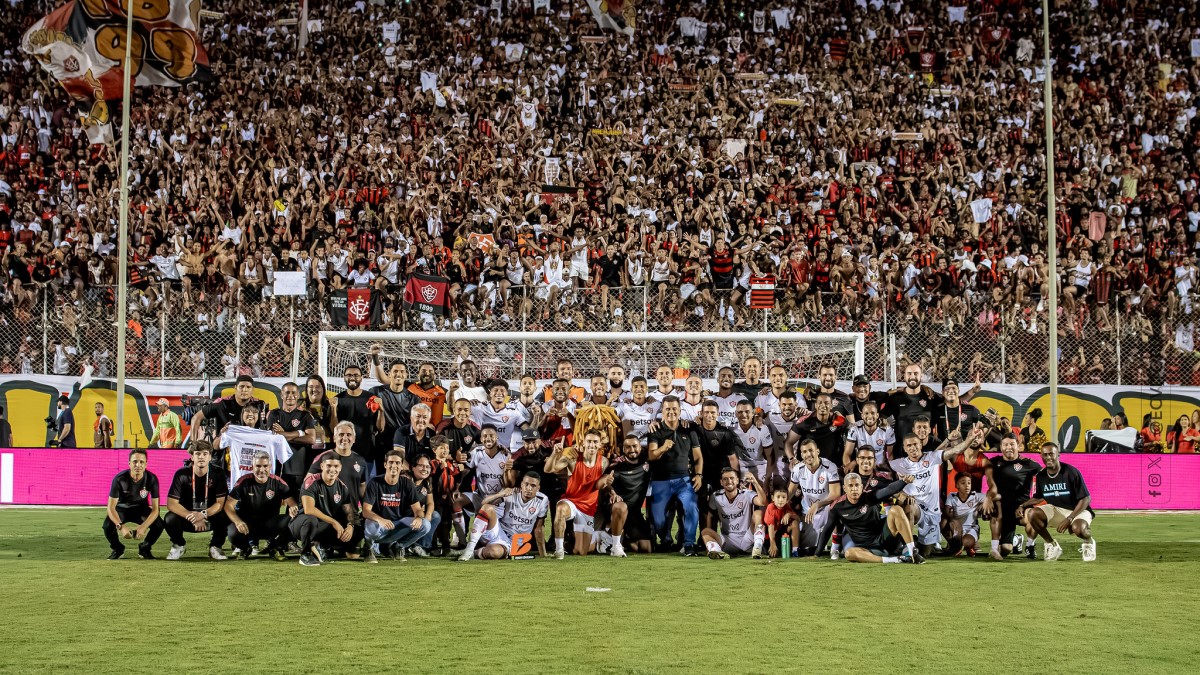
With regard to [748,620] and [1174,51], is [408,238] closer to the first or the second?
[748,620]

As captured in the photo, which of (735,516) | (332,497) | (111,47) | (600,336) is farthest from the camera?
(111,47)

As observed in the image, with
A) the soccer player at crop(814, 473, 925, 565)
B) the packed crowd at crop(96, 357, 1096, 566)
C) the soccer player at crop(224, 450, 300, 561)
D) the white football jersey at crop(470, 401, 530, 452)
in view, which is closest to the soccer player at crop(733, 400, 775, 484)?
the packed crowd at crop(96, 357, 1096, 566)

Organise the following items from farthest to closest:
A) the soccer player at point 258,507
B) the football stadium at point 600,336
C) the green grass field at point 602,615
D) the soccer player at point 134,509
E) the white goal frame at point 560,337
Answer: the white goal frame at point 560,337, the soccer player at point 134,509, the soccer player at point 258,507, the football stadium at point 600,336, the green grass field at point 602,615

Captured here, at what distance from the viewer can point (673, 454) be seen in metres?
14.1

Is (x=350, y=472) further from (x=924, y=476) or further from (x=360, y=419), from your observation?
(x=924, y=476)

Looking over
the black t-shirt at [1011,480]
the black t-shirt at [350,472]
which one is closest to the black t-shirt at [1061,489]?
the black t-shirt at [1011,480]

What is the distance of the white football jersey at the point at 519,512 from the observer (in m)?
13.8

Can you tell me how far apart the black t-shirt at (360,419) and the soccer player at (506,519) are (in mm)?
1473

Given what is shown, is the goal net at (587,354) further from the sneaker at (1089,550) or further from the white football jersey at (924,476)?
the sneaker at (1089,550)

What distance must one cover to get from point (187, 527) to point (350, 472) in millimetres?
1782

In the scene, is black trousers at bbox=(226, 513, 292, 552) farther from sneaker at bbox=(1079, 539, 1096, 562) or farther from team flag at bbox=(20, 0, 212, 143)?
team flag at bbox=(20, 0, 212, 143)

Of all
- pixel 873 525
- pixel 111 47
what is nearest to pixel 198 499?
pixel 873 525

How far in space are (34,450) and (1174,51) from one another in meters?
26.3

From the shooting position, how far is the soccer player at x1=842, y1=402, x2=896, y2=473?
14.0m
